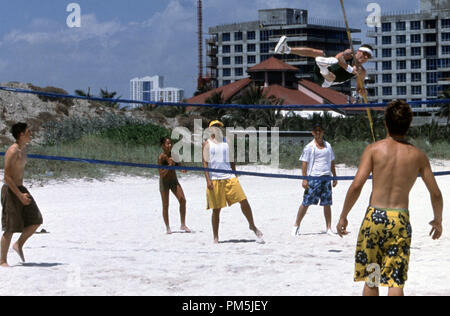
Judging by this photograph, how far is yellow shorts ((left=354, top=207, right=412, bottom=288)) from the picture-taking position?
5.09 m

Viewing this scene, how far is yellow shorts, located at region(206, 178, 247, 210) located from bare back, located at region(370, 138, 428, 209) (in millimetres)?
4419

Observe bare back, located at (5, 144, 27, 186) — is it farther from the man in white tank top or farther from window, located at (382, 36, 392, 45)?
window, located at (382, 36, 392, 45)

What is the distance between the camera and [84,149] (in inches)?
1014

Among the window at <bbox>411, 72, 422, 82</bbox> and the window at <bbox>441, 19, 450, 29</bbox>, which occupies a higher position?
the window at <bbox>441, 19, 450, 29</bbox>

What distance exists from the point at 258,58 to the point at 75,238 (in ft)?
369

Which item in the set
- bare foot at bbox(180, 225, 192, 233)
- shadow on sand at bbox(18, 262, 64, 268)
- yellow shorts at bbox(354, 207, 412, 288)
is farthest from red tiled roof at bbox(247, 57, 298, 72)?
yellow shorts at bbox(354, 207, 412, 288)

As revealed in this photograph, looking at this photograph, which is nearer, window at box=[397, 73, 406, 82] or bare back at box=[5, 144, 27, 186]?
bare back at box=[5, 144, 27, 186]

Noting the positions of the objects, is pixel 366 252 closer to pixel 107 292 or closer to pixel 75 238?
pixel 107 292

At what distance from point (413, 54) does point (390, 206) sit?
10769 centimetres

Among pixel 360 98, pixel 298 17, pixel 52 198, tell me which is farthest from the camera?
pixel 298 17

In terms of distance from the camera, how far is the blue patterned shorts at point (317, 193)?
33.9 feet

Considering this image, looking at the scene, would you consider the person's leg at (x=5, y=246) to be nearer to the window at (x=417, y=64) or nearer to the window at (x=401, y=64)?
Result: the window at (x=417, y=64)
